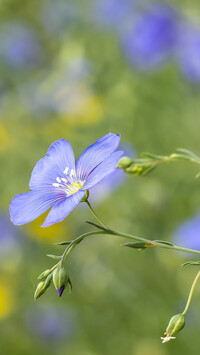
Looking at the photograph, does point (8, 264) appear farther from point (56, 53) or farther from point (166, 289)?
point (56, 53)

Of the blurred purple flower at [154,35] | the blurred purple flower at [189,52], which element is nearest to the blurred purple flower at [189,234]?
the blurred purple flower at [189,52]

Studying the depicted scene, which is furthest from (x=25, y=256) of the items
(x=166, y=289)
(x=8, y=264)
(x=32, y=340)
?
(x=166, y=289)

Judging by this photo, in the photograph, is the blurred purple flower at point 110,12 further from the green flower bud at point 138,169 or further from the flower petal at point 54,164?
the flower petal at point 54,164

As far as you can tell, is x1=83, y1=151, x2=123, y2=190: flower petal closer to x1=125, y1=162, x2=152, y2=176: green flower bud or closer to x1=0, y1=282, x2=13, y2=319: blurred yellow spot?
x1=125, y1=162, x2=152, y2=176: green flower bud

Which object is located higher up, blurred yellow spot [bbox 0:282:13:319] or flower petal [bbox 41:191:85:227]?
blurred yellow spot [bbox 0:282:13:319]

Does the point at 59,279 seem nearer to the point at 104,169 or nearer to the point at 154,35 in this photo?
the point at 104,169

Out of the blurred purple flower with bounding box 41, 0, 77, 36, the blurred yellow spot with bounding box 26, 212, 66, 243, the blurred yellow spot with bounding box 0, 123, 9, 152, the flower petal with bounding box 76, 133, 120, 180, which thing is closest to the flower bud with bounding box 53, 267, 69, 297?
the flower petal with bounding box 76, 133, 120, 180
